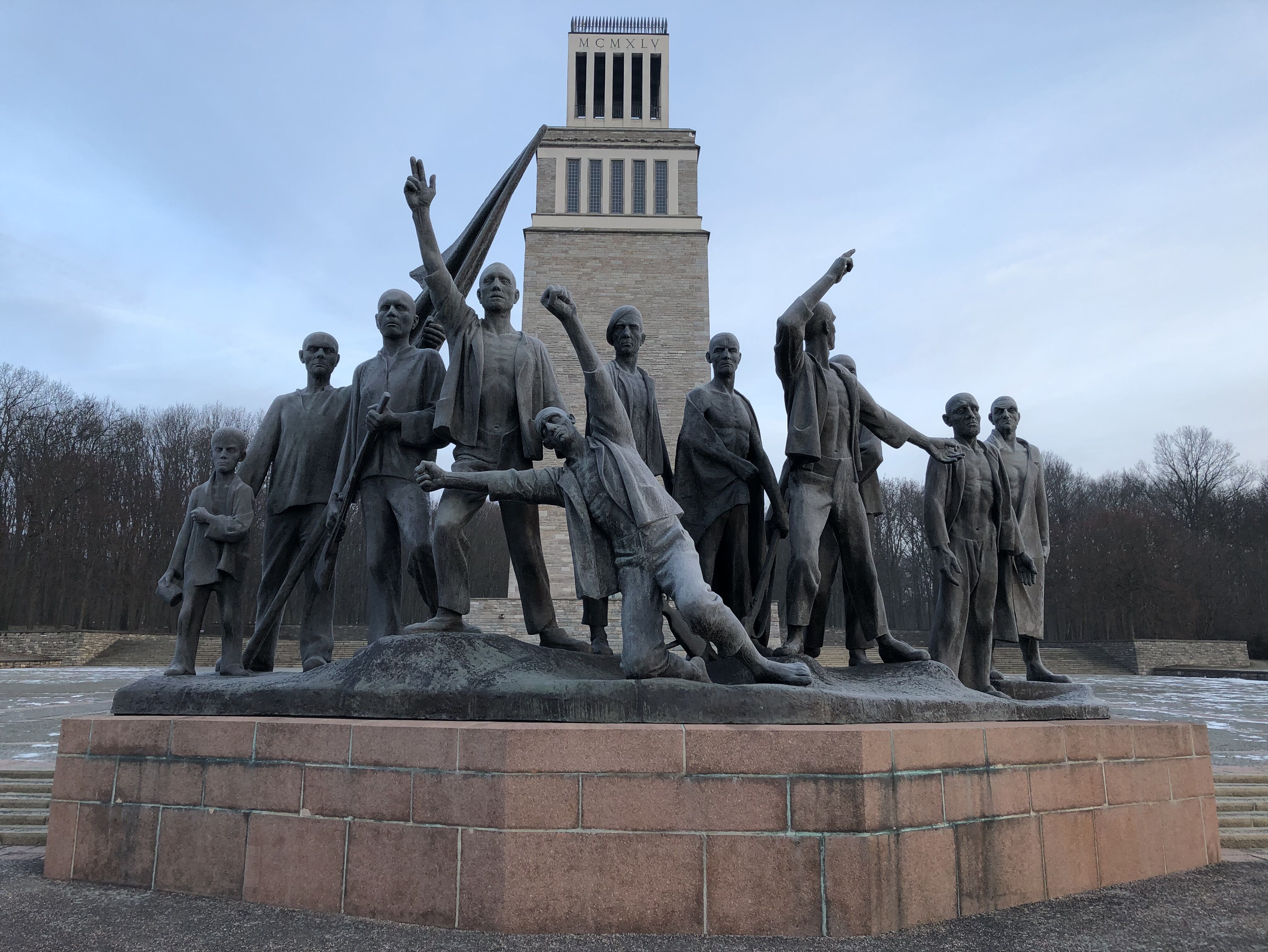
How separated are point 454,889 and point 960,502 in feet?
15.8

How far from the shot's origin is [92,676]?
23.7 m

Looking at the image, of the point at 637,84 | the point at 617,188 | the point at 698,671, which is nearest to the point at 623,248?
the point at 617,188

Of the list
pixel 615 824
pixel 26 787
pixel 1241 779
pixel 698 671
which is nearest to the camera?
pixel 615 824

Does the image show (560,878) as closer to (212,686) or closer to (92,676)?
(212,686)

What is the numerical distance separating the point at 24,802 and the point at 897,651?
6.37 m

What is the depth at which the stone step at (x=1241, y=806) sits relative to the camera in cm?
724

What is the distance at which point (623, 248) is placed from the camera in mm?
39312

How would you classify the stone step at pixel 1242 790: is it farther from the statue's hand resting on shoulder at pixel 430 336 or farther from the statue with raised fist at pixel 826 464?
the statue's hand resting on shoulder at pixel 430 336

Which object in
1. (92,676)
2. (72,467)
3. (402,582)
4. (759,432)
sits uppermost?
(72,467)

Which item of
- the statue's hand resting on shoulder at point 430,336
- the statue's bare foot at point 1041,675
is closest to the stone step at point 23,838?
the statue's hand resting on shoulder at point 430,336

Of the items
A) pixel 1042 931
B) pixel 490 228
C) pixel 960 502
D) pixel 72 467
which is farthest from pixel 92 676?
pixel 1042 931

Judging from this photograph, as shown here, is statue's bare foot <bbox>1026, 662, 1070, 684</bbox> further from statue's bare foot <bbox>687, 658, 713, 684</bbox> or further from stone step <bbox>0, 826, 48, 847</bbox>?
stone step <bbox>0, 826, 48, 847</bbox>

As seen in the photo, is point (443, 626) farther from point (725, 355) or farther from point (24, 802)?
point (24, 802)

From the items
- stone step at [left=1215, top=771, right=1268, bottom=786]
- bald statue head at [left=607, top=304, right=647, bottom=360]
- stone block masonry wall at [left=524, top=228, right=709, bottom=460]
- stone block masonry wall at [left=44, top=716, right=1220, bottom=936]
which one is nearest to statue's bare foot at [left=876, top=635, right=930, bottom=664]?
stone block masonry wall at [left=44, top=716, right=1220, bottom=936]
